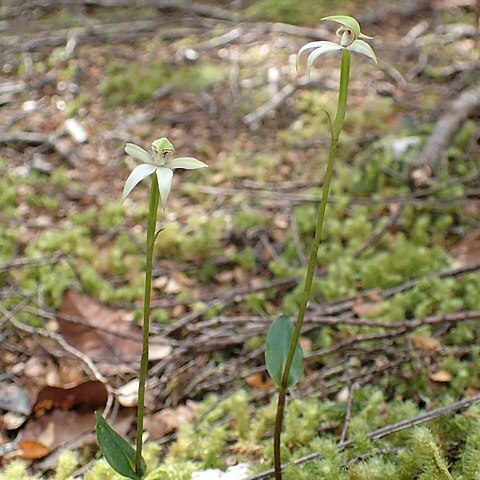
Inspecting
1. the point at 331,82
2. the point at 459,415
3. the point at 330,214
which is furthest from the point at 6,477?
the point at 331,82

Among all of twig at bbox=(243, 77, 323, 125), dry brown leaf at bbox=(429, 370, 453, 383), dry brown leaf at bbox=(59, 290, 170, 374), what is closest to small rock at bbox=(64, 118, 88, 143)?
twig at bbox=(243, 77, 323, 125)

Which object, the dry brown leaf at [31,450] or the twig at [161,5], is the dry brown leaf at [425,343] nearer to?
the dry brown leaf at [31,450]

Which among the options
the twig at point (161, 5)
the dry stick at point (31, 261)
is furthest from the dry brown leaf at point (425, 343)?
the twig at point (161, 5)

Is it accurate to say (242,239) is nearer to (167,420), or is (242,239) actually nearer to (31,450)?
(167,420)

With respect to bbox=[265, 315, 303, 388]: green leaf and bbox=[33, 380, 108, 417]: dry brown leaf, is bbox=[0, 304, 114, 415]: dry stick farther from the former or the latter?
bbox=[265, 315, 303, 388]: green leaf

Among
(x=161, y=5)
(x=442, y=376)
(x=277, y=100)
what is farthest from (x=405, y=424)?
(x=161, y=5)

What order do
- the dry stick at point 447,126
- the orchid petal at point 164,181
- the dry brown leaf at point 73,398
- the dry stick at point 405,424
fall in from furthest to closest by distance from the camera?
the dry stick at point 447,126 → the dry brown leaf at point 73,398 → the dry stick at point 405,424 → the orchid petal at point 164,181
